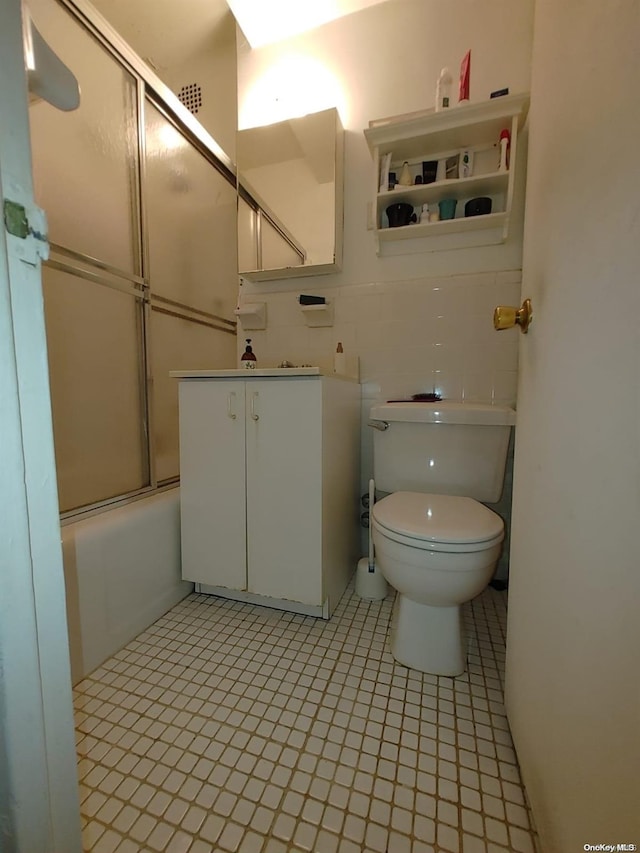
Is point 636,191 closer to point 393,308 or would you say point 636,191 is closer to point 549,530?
point 549,530

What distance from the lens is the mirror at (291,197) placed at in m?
1.55

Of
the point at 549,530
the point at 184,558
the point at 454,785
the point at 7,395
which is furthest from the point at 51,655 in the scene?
the point at 184,558

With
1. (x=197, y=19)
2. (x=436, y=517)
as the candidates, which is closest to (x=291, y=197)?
(x=197, y=19)

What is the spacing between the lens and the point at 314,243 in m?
1.58

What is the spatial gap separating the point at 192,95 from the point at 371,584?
2446 mm

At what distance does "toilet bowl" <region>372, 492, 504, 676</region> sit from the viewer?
888 millimetres

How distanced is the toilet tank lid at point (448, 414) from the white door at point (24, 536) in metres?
1.05

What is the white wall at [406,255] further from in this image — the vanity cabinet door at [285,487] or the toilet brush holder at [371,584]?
the vanity cabinet door at [285,487]

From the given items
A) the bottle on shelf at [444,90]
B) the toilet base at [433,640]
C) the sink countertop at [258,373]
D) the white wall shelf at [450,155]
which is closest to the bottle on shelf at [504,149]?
the white wall shelf at [450,155]

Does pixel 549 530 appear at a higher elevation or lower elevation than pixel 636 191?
lower

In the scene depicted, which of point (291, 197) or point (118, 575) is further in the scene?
point (291, 197)

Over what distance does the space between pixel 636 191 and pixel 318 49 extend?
1.87 metres

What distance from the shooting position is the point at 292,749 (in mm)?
782

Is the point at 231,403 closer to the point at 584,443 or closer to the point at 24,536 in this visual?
the point at 24,536
